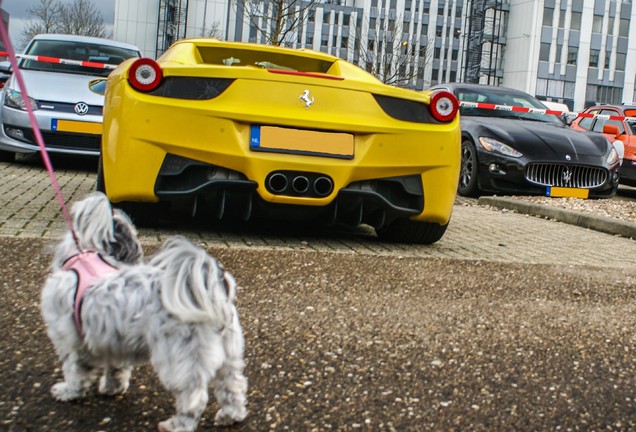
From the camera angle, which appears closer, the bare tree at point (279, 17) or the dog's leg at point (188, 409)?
the dog's leg at point (188, 409)

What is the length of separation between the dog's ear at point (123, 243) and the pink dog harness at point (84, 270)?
85 millimetres

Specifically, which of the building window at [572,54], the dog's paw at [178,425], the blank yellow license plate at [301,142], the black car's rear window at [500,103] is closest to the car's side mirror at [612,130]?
the black car's rear window at [500,103]

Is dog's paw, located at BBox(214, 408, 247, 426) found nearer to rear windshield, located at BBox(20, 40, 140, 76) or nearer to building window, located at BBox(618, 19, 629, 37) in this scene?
rear windshield, located at BBox(20, 40, 140, 76)

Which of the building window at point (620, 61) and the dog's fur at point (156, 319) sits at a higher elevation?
the building window at point (620, 61)

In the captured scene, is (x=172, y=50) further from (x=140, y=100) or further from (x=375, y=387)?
(x=375, y=387)

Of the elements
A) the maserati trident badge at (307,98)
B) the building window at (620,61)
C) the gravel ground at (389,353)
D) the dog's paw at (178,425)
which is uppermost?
the building window at (620,61)

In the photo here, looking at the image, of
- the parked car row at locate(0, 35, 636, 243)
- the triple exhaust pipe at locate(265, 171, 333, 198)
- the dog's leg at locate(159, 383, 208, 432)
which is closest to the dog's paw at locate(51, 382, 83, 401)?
the dog's leg at locate(159, 383, 208, 432)

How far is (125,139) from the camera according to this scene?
17.2ft

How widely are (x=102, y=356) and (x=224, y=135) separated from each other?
2.89m

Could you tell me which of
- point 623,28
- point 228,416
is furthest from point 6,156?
point 623,28

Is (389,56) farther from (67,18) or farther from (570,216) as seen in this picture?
(570,216)

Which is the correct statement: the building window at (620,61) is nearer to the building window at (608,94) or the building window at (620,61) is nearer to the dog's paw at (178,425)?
the building window at (608,94)

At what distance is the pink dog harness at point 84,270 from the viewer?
2.37 m

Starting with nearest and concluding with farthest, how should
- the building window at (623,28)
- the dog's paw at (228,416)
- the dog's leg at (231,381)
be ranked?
the dog's leg at (231,381), the dog's paw at (228,416), the building window at (623,28)
